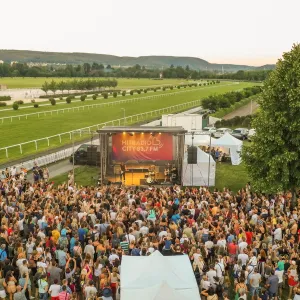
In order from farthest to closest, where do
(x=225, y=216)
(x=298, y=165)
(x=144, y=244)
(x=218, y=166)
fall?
(x=218, y=166)
(x=298, y=165)
(x=225, y=216)
(x=144, y=244)

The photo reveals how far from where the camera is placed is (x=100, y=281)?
29.8 ft

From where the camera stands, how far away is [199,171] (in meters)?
21.6

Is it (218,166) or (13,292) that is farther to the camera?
(218,166)

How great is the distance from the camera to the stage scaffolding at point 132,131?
20484 millimetres

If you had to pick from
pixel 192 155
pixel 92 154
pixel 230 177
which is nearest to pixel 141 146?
pixel 192 155

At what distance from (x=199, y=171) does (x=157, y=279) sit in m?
13.7

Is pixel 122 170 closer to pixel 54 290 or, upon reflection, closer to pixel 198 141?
pixel 198 141

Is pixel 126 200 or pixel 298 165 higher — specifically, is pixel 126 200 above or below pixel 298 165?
below

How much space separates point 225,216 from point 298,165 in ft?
16.0

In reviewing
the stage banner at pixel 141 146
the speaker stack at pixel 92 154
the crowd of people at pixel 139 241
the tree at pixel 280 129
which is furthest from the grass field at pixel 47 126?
the tree at pixel 280 129

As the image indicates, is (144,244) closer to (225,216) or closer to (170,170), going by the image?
(225,216)

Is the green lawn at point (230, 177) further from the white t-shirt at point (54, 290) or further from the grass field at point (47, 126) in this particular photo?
the white t-shirt at point (54, 290)

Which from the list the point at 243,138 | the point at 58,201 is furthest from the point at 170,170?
the point at 243,138

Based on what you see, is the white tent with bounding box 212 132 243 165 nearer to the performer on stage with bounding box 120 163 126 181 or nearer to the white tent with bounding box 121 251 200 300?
the performer on stage with bounding box 120 163 126 181
